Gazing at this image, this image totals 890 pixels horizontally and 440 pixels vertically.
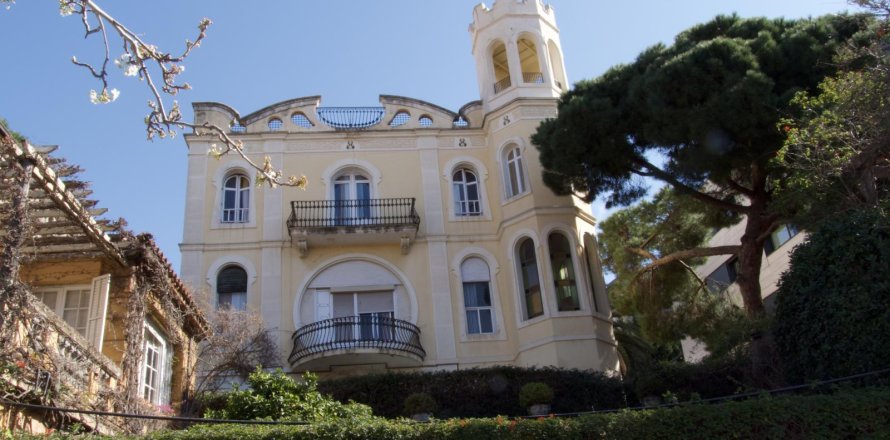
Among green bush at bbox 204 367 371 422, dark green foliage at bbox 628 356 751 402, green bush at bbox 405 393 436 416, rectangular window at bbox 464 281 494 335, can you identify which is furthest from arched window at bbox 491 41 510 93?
green bush at bbox 204 367 371 422

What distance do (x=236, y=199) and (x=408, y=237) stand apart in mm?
5512

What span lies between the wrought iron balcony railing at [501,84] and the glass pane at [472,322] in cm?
785

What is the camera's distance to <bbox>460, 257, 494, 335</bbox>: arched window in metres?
23.6

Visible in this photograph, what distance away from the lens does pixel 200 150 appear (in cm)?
2547

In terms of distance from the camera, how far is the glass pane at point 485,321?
23514 millimetres

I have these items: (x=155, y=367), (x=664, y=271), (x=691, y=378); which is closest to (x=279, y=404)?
(x=155, y=367)

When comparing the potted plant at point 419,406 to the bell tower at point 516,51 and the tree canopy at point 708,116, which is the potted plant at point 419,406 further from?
the bell tower at point 516,51

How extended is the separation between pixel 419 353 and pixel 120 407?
10.8 meters

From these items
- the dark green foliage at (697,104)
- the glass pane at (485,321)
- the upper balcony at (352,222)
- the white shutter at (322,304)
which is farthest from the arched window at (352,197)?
the dark green foliage at (697,104)

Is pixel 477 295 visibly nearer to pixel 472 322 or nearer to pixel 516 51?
pixel 472 322

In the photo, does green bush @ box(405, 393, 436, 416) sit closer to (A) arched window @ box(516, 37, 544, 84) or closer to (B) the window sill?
(B) the window sill

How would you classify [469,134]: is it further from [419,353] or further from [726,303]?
[726,303]

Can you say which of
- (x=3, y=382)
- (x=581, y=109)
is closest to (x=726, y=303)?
(x=581, y=109)

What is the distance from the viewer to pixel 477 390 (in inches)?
771
